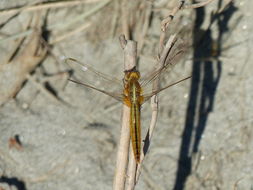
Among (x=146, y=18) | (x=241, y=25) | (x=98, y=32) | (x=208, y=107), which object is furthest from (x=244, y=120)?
(x=98, y=32)

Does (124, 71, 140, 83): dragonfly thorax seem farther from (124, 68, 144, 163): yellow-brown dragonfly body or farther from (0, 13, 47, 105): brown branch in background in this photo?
(0, 13, 47, 105): brown branch in background

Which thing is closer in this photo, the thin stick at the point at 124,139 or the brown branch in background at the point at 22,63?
the thin stick at the point at 124,139

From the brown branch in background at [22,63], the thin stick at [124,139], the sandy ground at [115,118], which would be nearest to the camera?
the thin stick at [124,139]

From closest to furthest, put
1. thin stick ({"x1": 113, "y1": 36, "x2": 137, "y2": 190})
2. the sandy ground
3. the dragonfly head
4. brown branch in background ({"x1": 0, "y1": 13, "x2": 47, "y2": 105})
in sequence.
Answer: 1. thin stick ({"x1": 113, "y1": 36, "x2": 137, "y2": 190})
2. the dragonfly head
3. the sandy ground
4. brown branch in background ({"x1": 0, "y1": 13, "x2": 47, "y2": 105})

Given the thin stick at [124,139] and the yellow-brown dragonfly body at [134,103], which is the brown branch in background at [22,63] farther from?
the thin stick at [124,139]

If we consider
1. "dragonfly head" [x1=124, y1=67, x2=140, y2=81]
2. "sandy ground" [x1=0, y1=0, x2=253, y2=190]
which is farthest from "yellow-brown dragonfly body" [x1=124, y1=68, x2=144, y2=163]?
"sandy ground" [x1=0, y1=0, x2=253, y2=190]

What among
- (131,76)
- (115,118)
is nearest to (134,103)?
(131,76)

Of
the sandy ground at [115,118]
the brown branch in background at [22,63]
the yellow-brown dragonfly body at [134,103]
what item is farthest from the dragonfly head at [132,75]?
the brown branch in background at [22,63]

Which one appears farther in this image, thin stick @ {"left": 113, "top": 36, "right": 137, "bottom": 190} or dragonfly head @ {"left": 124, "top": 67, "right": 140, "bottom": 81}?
dragonfly head @ {"left": 124, "top": 67, "right": 140, "bottom": 81}

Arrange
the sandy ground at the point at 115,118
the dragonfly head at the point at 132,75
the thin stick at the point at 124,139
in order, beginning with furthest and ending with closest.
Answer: the sandy ground at the point at 115,118 → the dragonfly head at the point at 132,75 → the thin stick at the point at 124,139
